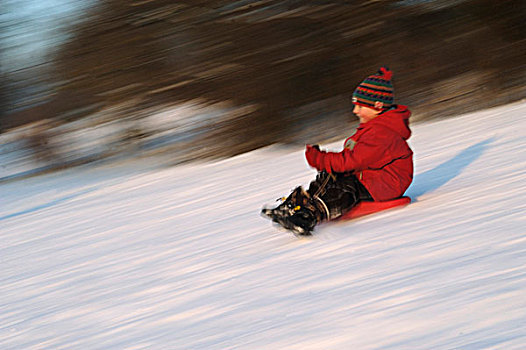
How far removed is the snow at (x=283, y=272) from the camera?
72.1 inches

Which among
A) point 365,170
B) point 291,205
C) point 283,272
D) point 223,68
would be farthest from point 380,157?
point 223,68

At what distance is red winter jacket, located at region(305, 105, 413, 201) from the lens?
2.59m

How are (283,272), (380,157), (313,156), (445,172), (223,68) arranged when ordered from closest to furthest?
(283,272)
(313,156)
(380,157)
(445,172)
(223,68)

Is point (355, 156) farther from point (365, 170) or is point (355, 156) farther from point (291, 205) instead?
point (291, 205)

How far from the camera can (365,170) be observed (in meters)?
2.67

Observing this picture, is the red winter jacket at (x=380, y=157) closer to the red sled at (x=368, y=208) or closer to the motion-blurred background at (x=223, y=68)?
the red sled at (x=368, y=208)

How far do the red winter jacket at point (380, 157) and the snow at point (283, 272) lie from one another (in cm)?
14

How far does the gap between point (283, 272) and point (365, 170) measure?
24.6 inches

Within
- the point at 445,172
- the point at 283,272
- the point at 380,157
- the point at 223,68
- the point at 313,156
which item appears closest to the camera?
the point at 283,272

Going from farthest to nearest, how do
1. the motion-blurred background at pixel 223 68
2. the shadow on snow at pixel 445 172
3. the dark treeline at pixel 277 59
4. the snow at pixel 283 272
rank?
the dark treeline at pixel 277 59 → the motion-blurred background at pixel 223 68 → the shadow on snow at pixel 445 172 → the snow at pixel 283 272

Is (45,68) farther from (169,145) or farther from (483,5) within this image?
(483,5)

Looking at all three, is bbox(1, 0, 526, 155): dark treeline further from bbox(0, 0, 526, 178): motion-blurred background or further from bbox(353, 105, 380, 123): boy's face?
bbox(353, 105, 380, 123): boy's face

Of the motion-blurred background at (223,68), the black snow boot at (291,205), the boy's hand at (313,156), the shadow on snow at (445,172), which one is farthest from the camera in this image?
the motion-blurred background at (223,68)

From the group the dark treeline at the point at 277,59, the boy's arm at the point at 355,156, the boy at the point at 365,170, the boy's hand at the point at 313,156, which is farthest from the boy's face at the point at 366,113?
the dark treeline at the point at 277,59
